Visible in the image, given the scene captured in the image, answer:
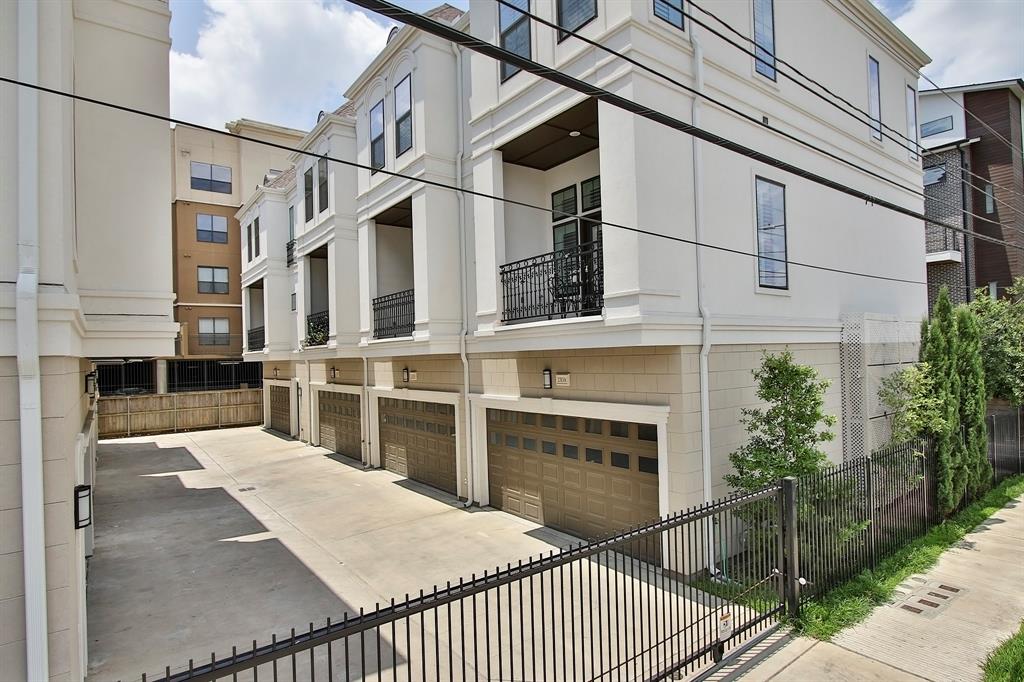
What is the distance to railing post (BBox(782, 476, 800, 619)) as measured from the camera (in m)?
5.73

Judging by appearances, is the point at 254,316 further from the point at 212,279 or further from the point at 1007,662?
the point at 1007,662

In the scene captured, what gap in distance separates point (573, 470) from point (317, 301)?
11.8m

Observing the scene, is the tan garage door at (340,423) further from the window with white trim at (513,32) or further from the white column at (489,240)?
the window with white trim at (513,32)

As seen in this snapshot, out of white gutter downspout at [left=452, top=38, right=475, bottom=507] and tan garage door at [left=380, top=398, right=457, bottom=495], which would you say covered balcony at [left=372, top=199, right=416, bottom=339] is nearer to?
white gutter downspout at [left=452, top=38, right=475, bottom=507]

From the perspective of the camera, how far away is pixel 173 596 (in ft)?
22.8

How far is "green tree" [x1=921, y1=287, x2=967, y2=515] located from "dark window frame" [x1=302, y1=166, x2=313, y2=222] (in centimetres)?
1545

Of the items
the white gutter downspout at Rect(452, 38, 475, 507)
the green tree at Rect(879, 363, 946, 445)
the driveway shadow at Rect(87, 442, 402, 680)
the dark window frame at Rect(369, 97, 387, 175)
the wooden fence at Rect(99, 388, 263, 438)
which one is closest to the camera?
the driveway shadow at Rect(87, 442, 402, 680)

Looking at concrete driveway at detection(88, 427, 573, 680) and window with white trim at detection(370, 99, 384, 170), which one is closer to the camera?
concrete driveway at detection(88, 427, 573, 680)

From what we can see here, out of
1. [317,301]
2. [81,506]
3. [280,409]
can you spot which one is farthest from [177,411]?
[81,506]

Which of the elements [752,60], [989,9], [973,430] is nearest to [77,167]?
[752,60]

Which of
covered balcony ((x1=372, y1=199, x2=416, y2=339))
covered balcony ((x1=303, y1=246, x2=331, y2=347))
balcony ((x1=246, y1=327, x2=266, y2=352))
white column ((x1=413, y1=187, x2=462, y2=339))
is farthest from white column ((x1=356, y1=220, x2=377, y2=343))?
balcony ((x1=246, y1=327, x2=266, y2=352))

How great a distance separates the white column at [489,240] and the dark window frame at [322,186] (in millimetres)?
7041

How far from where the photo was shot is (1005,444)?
11.2m

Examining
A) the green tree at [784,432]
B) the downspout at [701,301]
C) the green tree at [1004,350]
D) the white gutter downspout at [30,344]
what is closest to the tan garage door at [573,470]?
the downspout at [701,301]
